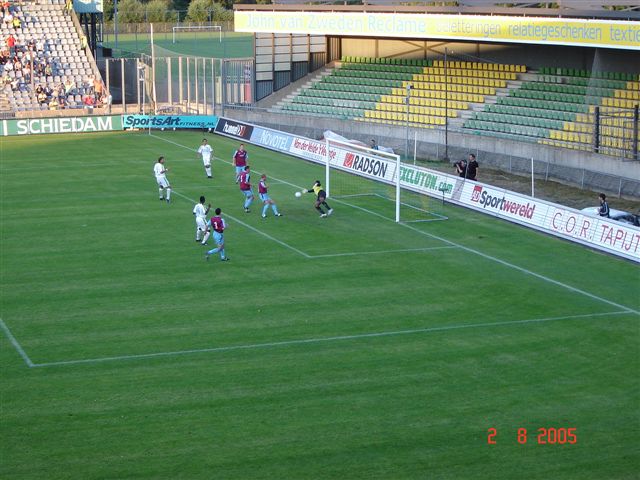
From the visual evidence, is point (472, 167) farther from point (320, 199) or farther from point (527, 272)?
point (527, 272)

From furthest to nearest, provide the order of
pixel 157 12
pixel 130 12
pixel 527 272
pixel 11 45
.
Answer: pixel 157 12
pixel 130 12
pixel 11 45
pixel 527 272

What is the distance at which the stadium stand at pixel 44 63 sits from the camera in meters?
64.1

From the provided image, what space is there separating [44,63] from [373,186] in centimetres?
3259

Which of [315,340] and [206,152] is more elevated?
[206,152]

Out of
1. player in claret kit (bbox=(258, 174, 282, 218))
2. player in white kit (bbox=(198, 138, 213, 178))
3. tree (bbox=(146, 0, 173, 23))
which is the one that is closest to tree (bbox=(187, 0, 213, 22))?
tree (bbox=(146, 0, 173, 23))

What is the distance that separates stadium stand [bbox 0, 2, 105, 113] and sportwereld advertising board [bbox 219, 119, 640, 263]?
76.8 ft

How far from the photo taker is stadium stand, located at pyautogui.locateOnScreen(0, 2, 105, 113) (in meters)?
64.1

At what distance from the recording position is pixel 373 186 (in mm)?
42438

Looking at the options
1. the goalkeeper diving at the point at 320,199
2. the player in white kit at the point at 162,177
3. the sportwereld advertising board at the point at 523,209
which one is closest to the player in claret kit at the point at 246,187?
the goalkeeper diving at the point at 320,199

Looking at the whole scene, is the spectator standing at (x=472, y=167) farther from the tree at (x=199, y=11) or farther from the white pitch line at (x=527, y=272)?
the tree at (x=199, y=11)

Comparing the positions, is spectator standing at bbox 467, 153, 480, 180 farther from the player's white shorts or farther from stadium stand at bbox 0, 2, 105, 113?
stadium stand at bbox 0, 2, 105, 113

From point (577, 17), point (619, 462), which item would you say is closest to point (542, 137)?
point (577, 17)

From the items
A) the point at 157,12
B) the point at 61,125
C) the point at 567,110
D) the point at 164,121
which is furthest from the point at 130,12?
the point at 567,110

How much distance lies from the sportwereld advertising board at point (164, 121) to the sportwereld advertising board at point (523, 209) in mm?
12339
